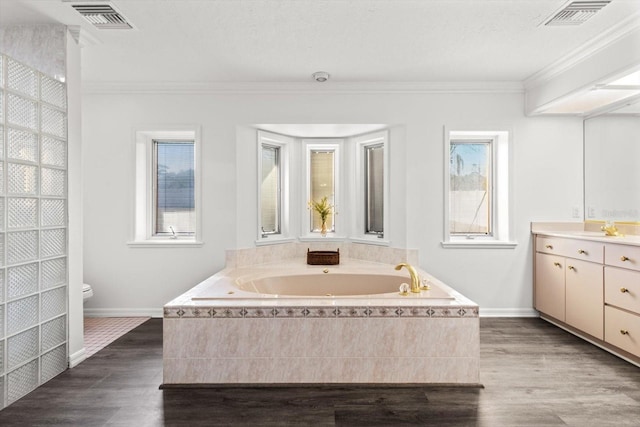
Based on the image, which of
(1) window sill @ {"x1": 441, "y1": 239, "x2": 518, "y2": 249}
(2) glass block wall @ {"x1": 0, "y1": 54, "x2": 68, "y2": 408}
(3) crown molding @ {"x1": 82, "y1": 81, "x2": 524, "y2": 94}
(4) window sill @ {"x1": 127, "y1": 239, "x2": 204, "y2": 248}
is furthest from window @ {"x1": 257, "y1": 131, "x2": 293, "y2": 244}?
(2) glass block wall @ {"x1": 0, "y1": 54, "x2": 68, "y2": 408}

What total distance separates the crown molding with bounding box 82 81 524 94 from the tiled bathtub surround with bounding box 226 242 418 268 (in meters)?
1.52

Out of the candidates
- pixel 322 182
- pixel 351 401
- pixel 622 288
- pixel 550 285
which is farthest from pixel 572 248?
pixel 322 182

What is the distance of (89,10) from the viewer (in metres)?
2.40

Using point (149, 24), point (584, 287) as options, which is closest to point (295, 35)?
point (149, 24)

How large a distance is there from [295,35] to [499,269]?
281 centimetres

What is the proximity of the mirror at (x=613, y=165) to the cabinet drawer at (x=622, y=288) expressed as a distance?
77 centimetres

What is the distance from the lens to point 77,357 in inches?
105

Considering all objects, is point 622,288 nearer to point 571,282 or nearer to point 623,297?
point 623,297

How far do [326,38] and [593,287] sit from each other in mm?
2697

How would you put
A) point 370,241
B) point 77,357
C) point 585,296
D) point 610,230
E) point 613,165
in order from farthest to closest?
point 370,241
point 613,165
point 610,230
point 585,296
point 77,357

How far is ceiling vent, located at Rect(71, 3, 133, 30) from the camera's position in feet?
7.73

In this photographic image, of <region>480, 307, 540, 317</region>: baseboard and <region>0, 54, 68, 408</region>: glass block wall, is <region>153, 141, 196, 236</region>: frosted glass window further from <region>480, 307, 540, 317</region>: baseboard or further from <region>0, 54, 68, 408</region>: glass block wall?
<region>480, 307, 540, 317</region>: baseboard

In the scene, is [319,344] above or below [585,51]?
below

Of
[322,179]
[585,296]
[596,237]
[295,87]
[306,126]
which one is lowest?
[585,296]
